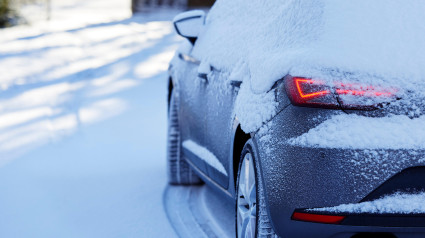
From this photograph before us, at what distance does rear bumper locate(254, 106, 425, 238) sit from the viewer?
10.9 feet

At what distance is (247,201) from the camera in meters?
4.26

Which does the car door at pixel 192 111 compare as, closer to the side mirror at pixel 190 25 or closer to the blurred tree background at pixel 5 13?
the side mirror at pixel 190 25

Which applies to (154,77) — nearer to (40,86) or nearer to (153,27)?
(40,86)

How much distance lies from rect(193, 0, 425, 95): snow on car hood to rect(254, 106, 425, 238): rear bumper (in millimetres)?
195

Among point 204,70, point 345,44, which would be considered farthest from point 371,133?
point 204,70

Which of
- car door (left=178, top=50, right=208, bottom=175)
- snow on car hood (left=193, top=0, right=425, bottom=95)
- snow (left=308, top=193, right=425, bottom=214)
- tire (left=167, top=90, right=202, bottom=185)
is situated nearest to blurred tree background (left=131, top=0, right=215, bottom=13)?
tire (left=167, top=90, right=202, bottom=185)

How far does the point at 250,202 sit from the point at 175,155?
8.35 feet

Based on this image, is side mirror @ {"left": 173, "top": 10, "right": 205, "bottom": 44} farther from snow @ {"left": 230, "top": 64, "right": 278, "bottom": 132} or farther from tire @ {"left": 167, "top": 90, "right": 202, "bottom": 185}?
snow @ {"left": 230, "top": 64, "right": 278, "bottom": 132}

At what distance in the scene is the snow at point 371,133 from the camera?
332cm

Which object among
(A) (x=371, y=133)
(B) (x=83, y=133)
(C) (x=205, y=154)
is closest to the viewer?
(A) (x=371, y=133)

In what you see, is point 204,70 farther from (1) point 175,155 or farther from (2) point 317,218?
(2) point 317,218

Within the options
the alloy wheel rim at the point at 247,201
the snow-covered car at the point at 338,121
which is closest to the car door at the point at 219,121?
the alloy wheel rim at the point at 247,201

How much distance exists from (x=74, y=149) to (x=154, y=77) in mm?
5301

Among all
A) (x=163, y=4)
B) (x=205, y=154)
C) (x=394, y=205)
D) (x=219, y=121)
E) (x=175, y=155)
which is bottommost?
(x=163, y=4)
